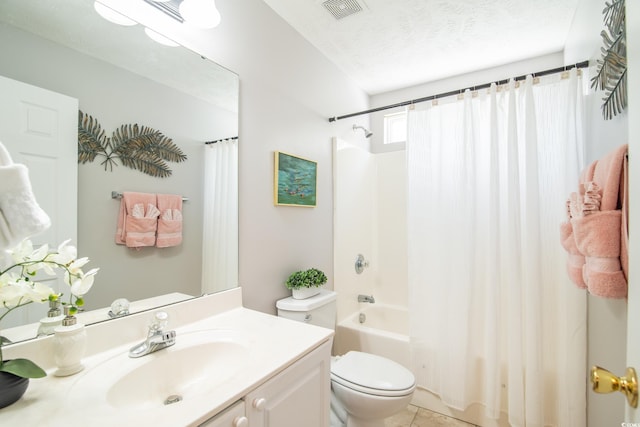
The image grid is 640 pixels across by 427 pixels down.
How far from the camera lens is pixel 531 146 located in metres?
1.58

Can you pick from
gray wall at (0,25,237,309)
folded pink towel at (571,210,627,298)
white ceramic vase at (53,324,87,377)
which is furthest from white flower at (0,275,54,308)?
folded pink towel at (571,210,627,298)

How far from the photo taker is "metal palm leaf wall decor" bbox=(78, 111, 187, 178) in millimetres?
954

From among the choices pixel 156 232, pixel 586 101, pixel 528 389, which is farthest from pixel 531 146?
pixel 156 232

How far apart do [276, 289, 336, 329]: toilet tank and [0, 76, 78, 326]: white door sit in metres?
1.01

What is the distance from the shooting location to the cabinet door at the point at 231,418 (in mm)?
673

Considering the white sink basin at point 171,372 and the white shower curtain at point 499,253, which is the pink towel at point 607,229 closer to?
the white shower curtain at point 499,253

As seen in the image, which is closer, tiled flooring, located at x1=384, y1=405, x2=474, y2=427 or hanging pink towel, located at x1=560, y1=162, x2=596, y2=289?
hanging pink towel, located at x1=560, y1=162, x2=596, y2=289

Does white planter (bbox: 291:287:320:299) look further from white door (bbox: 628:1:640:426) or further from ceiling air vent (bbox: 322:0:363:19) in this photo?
ceiling air vent (bbox: 322:0:363:19)

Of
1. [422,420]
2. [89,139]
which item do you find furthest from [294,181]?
[422,420]

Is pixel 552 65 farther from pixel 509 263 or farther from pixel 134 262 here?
pixel 134 262

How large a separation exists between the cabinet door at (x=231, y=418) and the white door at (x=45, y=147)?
653mm

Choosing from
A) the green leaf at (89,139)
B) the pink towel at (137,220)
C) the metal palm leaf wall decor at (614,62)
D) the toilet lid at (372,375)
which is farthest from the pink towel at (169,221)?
the metal palm leaf wall decor at (614,62)

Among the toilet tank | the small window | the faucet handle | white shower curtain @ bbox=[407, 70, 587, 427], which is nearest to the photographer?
the faucet handle

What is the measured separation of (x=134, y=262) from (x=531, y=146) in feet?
6.76
